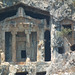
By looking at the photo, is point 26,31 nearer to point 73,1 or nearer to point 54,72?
point 73,1

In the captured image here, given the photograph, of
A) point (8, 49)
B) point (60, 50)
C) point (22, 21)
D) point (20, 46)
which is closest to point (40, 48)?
point (60, 50)

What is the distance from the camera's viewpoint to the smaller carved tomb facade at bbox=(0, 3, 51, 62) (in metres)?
36.1

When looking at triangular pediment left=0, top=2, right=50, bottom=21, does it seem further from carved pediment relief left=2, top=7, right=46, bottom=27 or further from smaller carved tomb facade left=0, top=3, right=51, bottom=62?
carved pediment relief left=2, top=7, right=46, bottom=27

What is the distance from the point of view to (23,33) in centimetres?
3794

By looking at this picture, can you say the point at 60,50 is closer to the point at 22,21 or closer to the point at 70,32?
the point at 70,32

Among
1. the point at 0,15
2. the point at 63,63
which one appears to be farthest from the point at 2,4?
the point at 63,63

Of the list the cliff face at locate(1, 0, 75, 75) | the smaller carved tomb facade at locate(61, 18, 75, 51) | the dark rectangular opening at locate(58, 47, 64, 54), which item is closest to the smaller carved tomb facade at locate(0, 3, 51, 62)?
the cliff face at locate(1, 0, 75, 75)

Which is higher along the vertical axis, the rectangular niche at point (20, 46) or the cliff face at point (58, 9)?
the cliff face at point (58, 9)

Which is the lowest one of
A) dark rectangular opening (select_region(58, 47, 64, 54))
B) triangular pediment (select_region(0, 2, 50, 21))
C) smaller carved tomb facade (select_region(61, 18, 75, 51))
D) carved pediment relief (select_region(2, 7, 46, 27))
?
dark rectangular opening (select_region(58, 47, 64, 54))

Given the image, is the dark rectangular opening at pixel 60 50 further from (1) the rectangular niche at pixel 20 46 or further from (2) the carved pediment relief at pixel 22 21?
(1) the rectangular niche at pixel 20 46

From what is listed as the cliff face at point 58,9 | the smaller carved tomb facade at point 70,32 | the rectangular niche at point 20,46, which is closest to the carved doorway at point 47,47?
the rectangular niche at point 20,46

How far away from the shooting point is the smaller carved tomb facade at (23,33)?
36.1 m

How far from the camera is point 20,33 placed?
3800cm

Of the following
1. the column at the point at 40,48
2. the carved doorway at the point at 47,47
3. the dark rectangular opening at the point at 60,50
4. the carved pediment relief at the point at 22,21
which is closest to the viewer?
the dark rectangular opening at the point at 60,50
